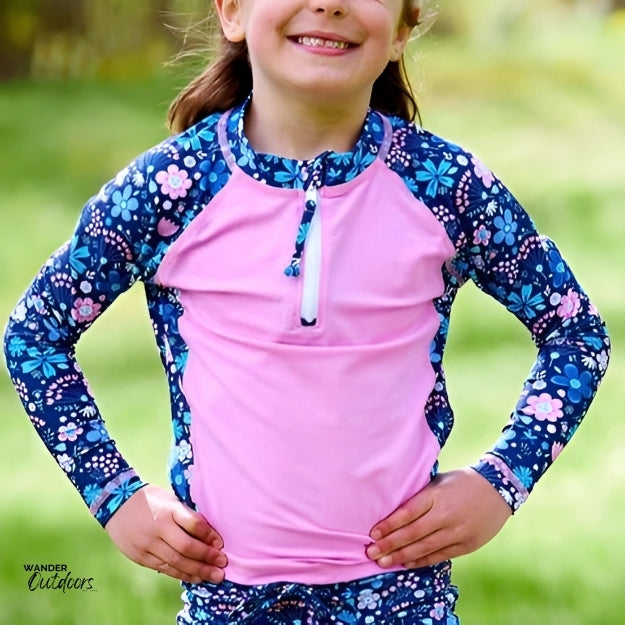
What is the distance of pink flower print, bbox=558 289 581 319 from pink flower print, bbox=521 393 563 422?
3.9 inches

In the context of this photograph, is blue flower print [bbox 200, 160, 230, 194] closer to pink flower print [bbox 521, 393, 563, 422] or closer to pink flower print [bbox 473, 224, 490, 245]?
pink flower print [bbox 473, 224, 490, 245]

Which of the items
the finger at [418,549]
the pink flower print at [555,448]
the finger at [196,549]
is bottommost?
the finger at [196,549]

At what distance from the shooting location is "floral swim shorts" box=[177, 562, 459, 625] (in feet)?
5.16

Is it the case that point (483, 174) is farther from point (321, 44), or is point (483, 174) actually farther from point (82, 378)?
point (82, 378)

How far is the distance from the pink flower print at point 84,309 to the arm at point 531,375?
0.43 meters

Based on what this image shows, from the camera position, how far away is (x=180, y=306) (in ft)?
5.39

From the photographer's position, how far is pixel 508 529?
10.6ft

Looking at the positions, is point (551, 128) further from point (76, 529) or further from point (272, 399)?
point (272, 399)

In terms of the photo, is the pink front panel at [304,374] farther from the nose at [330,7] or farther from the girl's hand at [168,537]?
the nose at [330,7]

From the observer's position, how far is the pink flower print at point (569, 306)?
5.50 ft

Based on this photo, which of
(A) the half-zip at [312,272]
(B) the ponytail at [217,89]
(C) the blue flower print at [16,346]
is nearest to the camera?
(A) the half-zip at [312,272]
